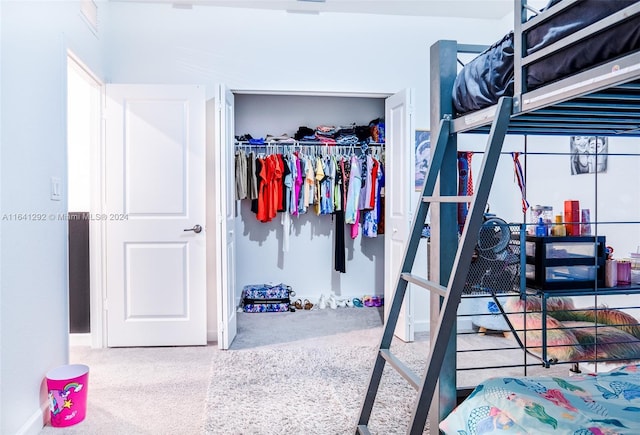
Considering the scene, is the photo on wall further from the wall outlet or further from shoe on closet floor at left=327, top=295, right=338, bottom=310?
the wall outlet

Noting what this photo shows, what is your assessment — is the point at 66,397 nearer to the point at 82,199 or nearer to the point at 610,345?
the point at 82,199

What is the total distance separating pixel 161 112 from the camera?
12.3 feet

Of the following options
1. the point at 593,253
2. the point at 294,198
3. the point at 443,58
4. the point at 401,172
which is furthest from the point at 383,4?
the point at 593,253

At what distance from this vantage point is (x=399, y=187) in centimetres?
402

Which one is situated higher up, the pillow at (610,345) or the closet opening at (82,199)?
the closet opening at (82,199)

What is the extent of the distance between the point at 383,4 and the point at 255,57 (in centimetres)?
114

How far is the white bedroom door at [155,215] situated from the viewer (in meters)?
3.72

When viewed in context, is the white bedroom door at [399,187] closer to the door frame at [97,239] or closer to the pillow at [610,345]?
the pillow at [610,345]

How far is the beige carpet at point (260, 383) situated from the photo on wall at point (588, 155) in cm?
141

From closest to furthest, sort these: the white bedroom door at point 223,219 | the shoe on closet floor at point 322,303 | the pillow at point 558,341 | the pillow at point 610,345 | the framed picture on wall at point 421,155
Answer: the pillow at point 610,345 < the pillow at point 558,341 < the white bedroom door at point 223,219 < the framed picture on wall at point 421,155 < the shoe on closet floor at point 322,303

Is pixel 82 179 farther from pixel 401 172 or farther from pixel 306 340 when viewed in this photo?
pixel 401 172

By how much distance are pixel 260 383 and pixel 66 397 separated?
3.51 feet

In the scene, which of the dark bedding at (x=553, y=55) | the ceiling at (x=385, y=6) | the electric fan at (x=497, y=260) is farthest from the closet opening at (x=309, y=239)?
the dark bedding at (x=553, y=55)

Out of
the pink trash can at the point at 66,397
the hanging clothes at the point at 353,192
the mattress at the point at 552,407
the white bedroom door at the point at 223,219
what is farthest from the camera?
the hanging clothes at the point at 353,192
